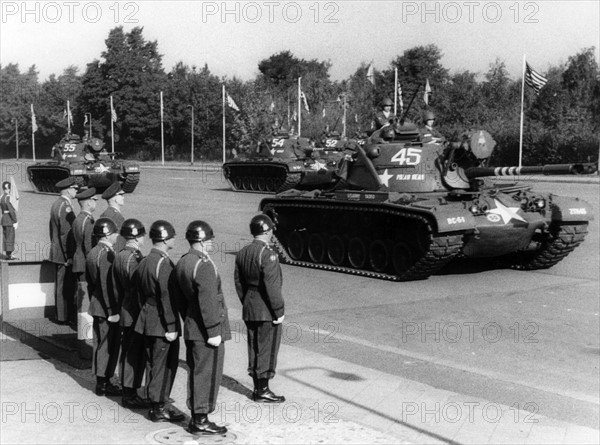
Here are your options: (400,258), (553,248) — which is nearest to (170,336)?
(400,258)

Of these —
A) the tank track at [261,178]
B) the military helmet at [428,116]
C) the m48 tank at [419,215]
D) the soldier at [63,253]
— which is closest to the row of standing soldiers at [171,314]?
the soldier at [63,253]

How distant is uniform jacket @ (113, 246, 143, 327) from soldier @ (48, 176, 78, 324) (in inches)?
116

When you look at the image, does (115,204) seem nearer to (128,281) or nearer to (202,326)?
(128,281)

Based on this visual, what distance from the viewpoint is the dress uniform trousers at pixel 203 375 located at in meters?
7.08

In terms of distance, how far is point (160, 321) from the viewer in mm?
7504

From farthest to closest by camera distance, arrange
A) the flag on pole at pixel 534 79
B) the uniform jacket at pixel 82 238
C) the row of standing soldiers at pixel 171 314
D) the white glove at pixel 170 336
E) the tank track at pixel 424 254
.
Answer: the flag on pole at pixel 534 79, the tank track at pixel 424 254, the uniform jacket at pixel 82 238, the white glove at pixel 170 336, the row of standing soldiers at pixel 171 314

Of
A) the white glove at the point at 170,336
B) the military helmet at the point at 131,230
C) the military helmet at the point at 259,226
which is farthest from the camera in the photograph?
the military helmet at the point at 259,226

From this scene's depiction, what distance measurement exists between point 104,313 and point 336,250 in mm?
9177

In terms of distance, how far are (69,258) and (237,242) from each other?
9674 millimetres

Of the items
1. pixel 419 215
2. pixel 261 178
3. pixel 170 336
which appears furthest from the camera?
pixel 261 178

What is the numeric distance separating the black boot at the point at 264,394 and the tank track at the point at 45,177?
29499 millimetres

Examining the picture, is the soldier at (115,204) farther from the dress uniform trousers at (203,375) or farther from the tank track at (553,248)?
the tank track at (553,248)

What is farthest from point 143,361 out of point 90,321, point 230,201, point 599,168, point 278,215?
point 230,201

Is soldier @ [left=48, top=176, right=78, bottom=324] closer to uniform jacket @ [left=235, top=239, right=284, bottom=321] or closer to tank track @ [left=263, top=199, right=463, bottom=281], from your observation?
uniform jacket @ [left=235, top=239, right=284, bottom=321]
